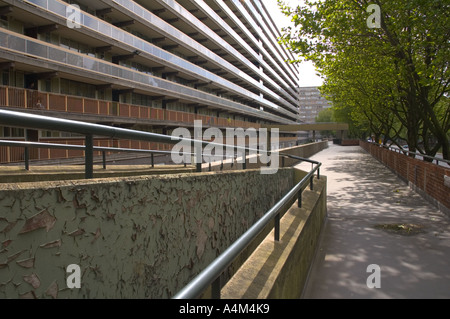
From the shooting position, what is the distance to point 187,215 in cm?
372

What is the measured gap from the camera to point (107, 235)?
2.48 metres

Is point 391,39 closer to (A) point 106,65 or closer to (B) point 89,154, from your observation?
(B) point 89,154

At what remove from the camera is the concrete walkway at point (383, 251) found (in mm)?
3953

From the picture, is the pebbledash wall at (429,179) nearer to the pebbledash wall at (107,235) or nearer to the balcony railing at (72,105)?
the pebbledash wall at (107,235)

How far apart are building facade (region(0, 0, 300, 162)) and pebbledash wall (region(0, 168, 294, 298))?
1446 cm

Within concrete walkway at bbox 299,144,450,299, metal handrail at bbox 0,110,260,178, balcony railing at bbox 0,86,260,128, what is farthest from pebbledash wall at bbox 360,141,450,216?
balcony railing at bbox 0,86,260,128

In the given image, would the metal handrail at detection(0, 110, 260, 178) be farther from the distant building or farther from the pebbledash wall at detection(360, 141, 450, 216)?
the distant building

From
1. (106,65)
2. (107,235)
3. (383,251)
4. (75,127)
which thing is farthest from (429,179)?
(106,65)

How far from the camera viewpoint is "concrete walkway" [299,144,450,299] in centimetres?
395

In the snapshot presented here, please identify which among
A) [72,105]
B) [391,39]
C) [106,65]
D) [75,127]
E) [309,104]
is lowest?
[75,127]

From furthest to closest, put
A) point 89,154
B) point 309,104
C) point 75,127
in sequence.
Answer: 1. point 309,104
2. point 89,154
3. point 75,127

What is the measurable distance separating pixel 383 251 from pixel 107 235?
437 cm
